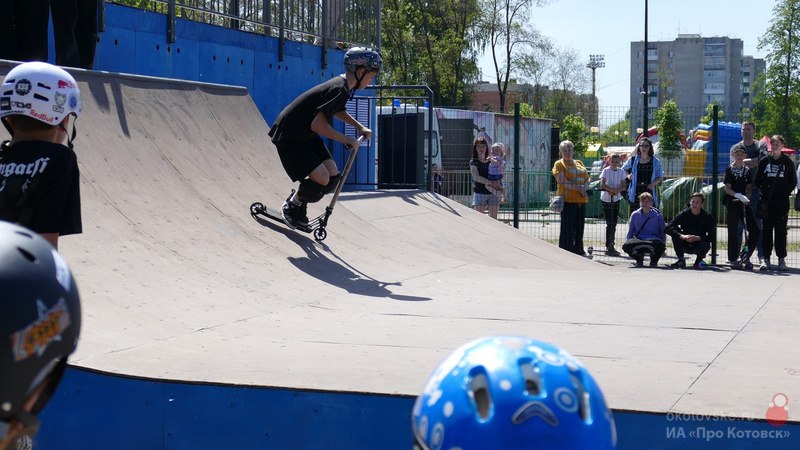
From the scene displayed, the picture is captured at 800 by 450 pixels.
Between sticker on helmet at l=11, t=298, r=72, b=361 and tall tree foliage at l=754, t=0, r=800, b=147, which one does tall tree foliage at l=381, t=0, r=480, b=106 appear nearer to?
tall tree foliage at l=754, t=0, r=800, b=147

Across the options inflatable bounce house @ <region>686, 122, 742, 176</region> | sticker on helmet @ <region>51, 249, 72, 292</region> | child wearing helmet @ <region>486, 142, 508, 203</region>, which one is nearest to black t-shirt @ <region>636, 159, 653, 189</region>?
inflatable bounce house @ <region>686, 122, 742, 176</region>

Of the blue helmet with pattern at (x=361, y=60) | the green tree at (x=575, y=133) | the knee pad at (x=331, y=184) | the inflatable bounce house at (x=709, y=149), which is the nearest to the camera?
the blue helmet with pattern at (x=361, y=60)

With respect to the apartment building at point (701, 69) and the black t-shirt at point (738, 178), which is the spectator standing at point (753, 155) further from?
the apartment building at point (701, 69)

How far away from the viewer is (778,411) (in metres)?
3.34

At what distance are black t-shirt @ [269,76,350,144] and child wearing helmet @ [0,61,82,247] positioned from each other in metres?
4.38

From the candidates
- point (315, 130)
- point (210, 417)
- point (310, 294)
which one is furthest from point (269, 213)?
point (210, 417)

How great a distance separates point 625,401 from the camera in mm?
3525

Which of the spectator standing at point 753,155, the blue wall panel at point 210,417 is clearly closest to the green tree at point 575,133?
the spectator standing at point 753,155

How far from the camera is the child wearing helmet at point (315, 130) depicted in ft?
25.6

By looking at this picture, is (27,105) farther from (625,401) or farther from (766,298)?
(766,298)

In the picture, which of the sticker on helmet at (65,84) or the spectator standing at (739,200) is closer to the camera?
the sticker on helmet at (65,84)

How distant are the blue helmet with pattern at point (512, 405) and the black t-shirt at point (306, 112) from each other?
6.60 metres

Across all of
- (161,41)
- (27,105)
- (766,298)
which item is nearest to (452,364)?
(27,105)

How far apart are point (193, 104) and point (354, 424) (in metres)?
6.20
